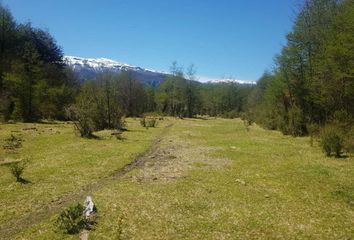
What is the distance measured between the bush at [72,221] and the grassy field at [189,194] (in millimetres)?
345

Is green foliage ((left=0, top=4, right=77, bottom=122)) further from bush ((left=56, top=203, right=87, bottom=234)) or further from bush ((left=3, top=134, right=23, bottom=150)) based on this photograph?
bush ((left=56, top=203, right=87, bottom=234))

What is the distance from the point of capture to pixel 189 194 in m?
21.1

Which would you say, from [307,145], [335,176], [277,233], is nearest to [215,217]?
[277,233]

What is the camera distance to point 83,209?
1692 cm

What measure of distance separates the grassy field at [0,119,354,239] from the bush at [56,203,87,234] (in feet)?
1.13

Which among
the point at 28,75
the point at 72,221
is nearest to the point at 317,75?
the point at 72,221

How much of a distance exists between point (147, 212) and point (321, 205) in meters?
9.25

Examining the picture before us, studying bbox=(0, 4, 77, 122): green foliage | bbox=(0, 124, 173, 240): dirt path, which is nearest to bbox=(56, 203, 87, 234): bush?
bbox=(0, 124, 173, 240): dirt path

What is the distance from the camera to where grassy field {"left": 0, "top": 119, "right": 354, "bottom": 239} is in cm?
1579

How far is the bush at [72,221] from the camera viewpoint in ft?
49.7

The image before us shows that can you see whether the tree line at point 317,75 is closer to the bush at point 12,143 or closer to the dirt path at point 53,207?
the dirt path at point 53,207

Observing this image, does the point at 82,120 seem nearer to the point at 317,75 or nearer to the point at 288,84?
the point at 317,75

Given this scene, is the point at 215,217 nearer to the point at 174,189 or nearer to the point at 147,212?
the point at 147,212

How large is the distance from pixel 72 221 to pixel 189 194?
7602 mm
